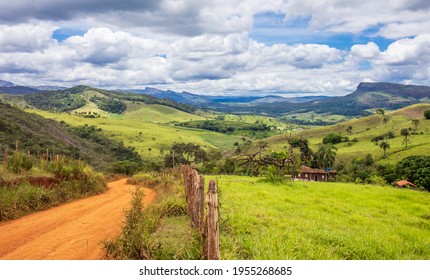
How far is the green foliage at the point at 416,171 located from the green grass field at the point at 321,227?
68.3m

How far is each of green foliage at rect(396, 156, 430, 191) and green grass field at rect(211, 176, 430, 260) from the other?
6827 centimetres

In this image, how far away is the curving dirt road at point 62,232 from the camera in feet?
34.5

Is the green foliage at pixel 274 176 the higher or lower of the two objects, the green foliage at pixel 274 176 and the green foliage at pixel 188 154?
the higher

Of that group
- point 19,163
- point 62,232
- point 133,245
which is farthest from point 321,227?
point 19,163

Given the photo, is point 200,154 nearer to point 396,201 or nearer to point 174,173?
point 174,173

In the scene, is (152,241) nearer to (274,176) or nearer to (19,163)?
(19,163)

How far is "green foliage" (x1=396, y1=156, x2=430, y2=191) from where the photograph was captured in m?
81.0

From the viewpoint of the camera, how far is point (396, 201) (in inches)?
881

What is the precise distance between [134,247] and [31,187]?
1000cm

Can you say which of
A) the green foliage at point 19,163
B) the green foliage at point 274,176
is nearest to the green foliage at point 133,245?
the green foliage at point 19,163

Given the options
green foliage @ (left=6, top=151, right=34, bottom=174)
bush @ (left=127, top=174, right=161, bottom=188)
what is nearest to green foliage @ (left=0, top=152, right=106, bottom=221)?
green foliage @ (left=6, top=151, right=34, bottom=174)

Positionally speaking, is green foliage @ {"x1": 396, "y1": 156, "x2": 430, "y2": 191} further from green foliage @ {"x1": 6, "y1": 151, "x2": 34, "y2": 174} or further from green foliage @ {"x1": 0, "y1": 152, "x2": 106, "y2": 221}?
green foliage @ {"x1": 6, "y1": 151, "x2": 34, "y2": 174}

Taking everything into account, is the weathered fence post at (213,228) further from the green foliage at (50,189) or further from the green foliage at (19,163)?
the green foliage at (19,163)

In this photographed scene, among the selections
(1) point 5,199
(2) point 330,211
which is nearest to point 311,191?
(2) point 330,211
